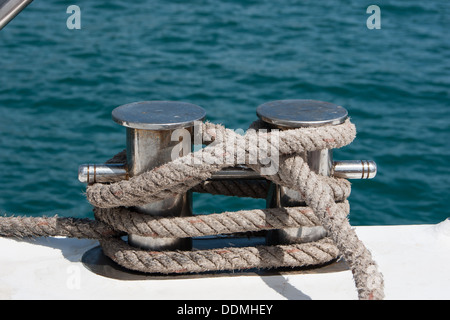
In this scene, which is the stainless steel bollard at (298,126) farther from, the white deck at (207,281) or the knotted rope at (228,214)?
the white deck at (207,281)

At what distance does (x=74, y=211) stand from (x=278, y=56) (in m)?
3.49

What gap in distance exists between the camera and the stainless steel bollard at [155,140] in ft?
7.00

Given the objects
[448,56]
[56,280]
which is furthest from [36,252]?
[448,56]

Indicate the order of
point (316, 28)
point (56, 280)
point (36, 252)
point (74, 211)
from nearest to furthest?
point (56, 280), point (36, 252), point (74, 211), point (316, 28)

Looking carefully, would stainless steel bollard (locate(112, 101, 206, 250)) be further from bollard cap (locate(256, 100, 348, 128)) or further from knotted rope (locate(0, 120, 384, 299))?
bollard cap (locate(256, 100, 348, 128))

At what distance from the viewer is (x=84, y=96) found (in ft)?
21.2

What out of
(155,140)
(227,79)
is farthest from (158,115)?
(227,79)

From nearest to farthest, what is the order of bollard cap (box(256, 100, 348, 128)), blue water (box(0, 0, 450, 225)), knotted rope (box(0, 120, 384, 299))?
knotted rope (box(0, 120, 384, 299)) < bollard cap (box(256, 100, 348, 128)) < blue water (box(0, 0, 450, 225))

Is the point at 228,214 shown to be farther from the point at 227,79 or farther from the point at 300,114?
the point at 227,79

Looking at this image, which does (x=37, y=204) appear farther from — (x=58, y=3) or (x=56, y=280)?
(x=58, y=3)

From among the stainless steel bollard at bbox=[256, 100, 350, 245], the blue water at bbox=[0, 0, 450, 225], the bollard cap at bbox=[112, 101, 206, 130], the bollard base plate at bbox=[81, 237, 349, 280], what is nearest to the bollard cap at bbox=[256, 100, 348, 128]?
the stainless steel bollard at bbox=[256, 100, 350, 245]

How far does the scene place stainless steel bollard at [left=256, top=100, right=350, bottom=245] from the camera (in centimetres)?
220

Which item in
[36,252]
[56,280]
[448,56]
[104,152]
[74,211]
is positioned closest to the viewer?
[56,280]

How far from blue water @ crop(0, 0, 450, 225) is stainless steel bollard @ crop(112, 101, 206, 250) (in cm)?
269
